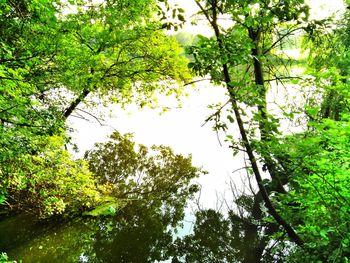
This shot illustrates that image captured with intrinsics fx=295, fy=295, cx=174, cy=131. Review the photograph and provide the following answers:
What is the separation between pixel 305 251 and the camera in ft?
15.8

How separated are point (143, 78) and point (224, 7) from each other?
10322mm

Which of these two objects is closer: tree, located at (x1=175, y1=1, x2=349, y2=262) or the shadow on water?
tree, located at (x1=175, y1=1, x2=349, y2=262)

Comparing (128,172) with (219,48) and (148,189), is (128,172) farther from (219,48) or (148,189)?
(219,48)

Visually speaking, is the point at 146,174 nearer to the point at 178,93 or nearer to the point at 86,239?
the point at 178,93

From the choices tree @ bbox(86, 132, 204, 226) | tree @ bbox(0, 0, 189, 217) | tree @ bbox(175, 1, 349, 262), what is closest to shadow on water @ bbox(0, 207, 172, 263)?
tree @ bbox(0, 0, 189, 217)

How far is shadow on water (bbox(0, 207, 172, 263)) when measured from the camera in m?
10.1

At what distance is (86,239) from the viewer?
11344mm

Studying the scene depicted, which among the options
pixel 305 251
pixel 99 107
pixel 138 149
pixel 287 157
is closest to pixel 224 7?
pixel 287 157

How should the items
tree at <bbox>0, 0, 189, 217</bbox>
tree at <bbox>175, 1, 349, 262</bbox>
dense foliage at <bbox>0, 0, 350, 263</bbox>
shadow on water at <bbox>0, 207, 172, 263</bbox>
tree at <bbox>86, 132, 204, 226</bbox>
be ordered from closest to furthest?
1. tree at <bbox>175, 1, 349, 262</bbox>
2. dense foliage at <bbox>0, 0, 350, 263</bbox>
3. tree at <bbox>0, 0, 189, 217</bbox>
4. shadow on water at <bbox>0, 207, 172, 263</bbox>
5. tree at <bbox>86, 132, 204, 226</bbox>

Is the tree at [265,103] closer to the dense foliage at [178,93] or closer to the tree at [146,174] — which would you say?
the dense foliage at [178,93]

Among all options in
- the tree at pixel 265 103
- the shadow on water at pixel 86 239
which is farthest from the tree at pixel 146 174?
the tree at pixel 265 103

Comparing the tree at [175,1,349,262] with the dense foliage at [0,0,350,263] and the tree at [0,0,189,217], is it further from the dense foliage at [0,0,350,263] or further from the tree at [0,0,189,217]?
the tree at [0,0,189,217]

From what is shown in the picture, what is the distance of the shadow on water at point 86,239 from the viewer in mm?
10125

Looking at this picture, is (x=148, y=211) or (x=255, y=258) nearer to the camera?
(x=255, y=258)
